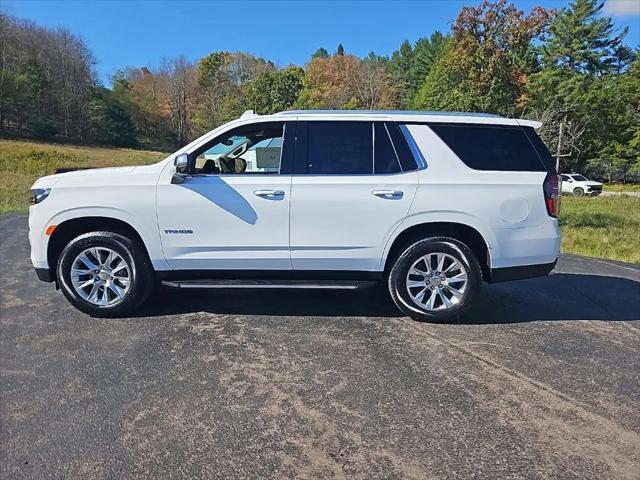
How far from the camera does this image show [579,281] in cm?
619

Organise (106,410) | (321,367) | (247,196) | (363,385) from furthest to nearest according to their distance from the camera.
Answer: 1. (247,196)
2. (321,367)
3. (363,385)
4. (106,410)

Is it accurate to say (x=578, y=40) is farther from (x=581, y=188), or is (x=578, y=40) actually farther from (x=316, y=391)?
(x=316, y=391)

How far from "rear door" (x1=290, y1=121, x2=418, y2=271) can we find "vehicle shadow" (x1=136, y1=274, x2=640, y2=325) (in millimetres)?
500

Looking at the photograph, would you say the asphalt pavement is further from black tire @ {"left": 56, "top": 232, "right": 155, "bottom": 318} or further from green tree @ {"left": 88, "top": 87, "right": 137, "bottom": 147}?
green tree @ {"left": 88, "top": 87, "right": 137, "bottom": 147}

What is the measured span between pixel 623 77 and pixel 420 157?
50264 millimetres

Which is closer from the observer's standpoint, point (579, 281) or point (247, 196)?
point (247, 196)

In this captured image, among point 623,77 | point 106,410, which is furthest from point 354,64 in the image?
point 106,410

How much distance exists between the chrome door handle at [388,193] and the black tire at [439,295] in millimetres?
495

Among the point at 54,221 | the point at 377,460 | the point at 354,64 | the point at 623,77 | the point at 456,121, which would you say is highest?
the point at 354,64

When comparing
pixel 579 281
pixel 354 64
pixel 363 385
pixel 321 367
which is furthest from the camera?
pixel 354 64

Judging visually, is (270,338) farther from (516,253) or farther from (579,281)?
(579,281)

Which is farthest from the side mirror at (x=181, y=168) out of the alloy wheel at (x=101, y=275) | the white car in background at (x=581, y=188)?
the white car in background at (x=581, y=188)

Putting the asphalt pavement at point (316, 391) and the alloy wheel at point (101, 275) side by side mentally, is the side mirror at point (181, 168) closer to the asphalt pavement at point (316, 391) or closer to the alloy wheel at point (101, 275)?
the alloy wheel at point (101, 275)

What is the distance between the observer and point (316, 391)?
3.16 meters
